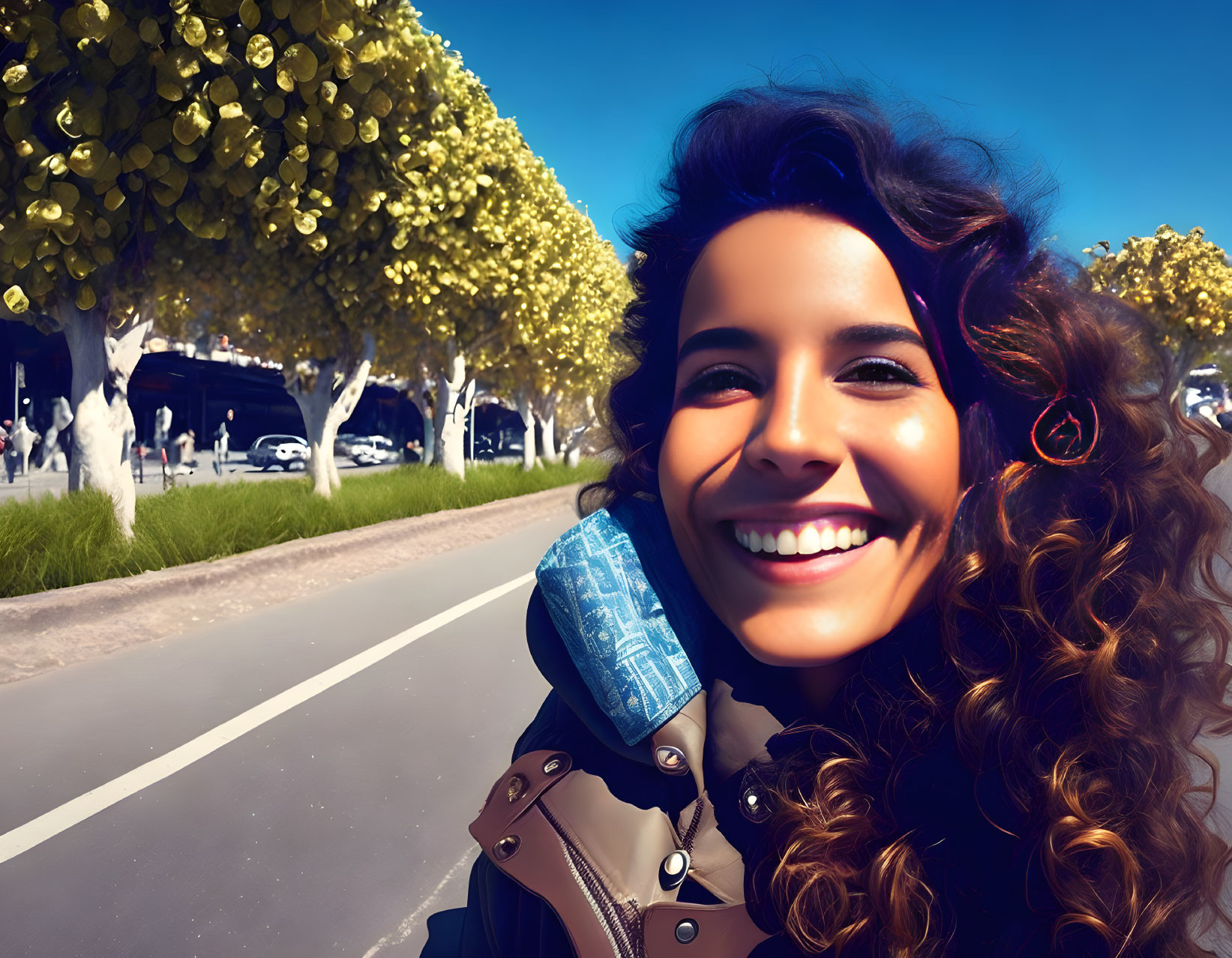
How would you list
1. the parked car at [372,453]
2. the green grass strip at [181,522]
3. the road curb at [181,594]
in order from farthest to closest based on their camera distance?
1. the parked car at [372,453]
2. the green grass strip at [181,522]
3. the road curb at [181,594]

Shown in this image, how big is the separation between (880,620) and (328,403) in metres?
16.4

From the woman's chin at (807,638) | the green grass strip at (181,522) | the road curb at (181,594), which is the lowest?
the road curb at (181,594)

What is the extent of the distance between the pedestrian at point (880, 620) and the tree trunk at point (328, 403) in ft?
50.2

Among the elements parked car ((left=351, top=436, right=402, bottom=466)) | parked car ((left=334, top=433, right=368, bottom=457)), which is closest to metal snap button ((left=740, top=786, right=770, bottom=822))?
parked car ((left=351, top=436, right=402, bottom=466))

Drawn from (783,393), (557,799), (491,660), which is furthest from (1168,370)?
(491,660)

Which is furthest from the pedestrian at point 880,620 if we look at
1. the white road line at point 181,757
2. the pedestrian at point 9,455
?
the pedestrian at point 9,455

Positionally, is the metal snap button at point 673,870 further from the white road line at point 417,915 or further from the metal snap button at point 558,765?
the white road line at point 417,915

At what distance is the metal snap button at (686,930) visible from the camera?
3.46 feet

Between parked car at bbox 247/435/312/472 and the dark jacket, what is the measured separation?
3909 cm

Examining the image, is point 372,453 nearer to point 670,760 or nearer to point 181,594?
point 181,594

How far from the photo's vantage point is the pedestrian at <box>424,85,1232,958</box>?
1093 millimetres

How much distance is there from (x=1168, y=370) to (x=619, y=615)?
94 centimetres

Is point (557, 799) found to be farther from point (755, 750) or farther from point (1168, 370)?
point (1168, 370)

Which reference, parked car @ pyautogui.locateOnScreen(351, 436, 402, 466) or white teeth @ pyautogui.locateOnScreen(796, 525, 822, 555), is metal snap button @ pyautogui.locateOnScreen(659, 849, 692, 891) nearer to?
white teeth @ pyautogui.locateOnScreen(796, 525, 822, 555)
